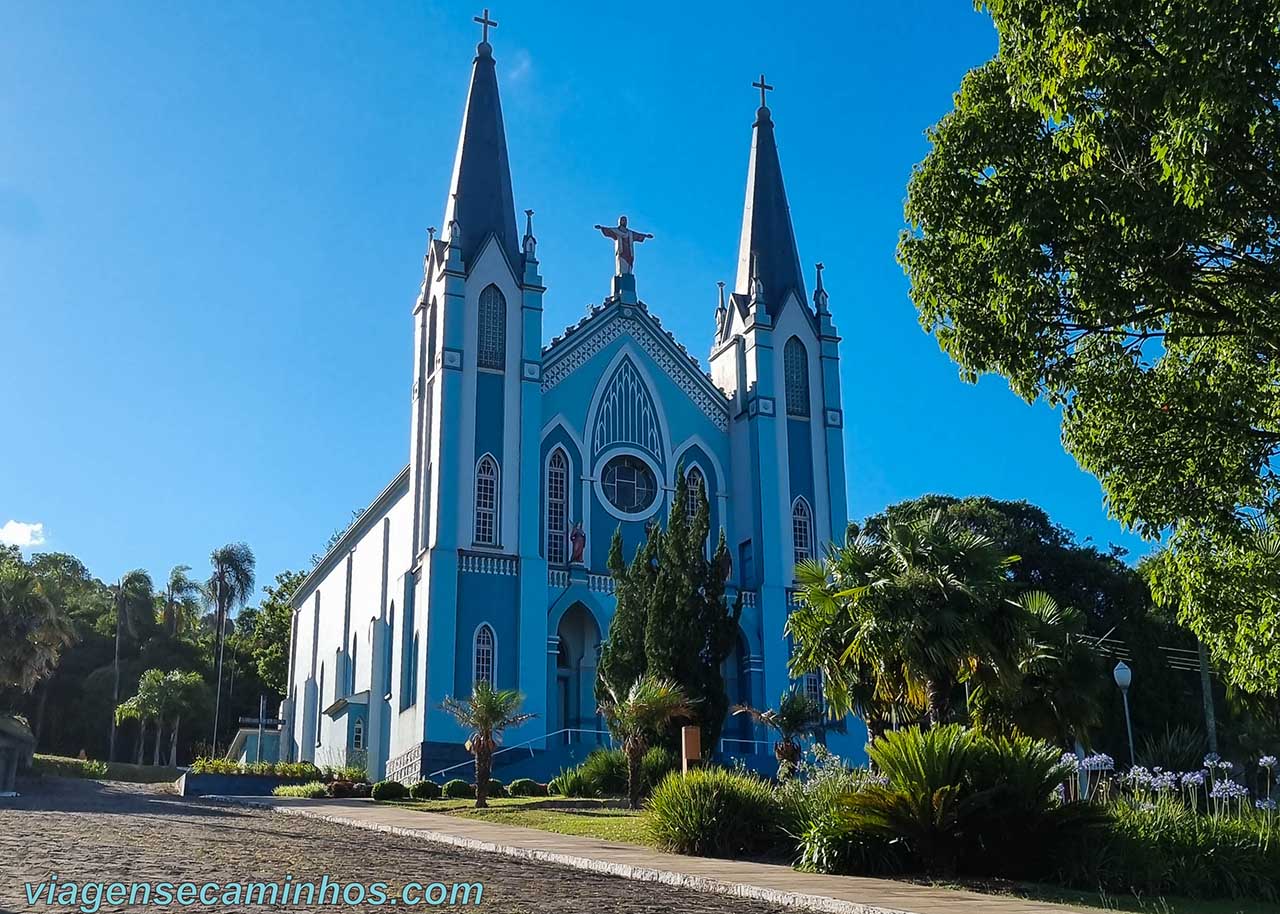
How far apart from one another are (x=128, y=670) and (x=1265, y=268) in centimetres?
7028

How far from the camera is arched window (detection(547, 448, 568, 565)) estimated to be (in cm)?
3966

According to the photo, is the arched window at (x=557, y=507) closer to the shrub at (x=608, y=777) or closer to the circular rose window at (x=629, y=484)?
the circular rose window at (x=629, y=484)

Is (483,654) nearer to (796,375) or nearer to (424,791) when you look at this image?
(424,791)

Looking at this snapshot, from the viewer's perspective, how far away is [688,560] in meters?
28.5

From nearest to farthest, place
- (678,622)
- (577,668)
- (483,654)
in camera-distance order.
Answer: (678,622) → (483,654) → (577,668)

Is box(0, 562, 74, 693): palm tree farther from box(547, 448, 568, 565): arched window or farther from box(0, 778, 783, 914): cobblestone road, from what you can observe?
box(0, 778, 783, 914): cobblestone road

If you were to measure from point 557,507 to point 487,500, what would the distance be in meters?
2.81

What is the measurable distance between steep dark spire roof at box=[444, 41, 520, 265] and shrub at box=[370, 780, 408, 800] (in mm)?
17737

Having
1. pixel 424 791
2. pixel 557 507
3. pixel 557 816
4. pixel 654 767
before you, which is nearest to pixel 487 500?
pixel 557 507

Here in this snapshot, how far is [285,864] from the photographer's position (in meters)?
10.6

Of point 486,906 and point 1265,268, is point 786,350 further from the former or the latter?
point 486,906

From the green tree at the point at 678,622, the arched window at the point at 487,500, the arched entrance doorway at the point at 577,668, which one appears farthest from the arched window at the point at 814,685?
the green tree at the point at 678,622

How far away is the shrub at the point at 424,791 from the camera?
28938mm

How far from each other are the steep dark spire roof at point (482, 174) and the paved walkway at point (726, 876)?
1024 inches
